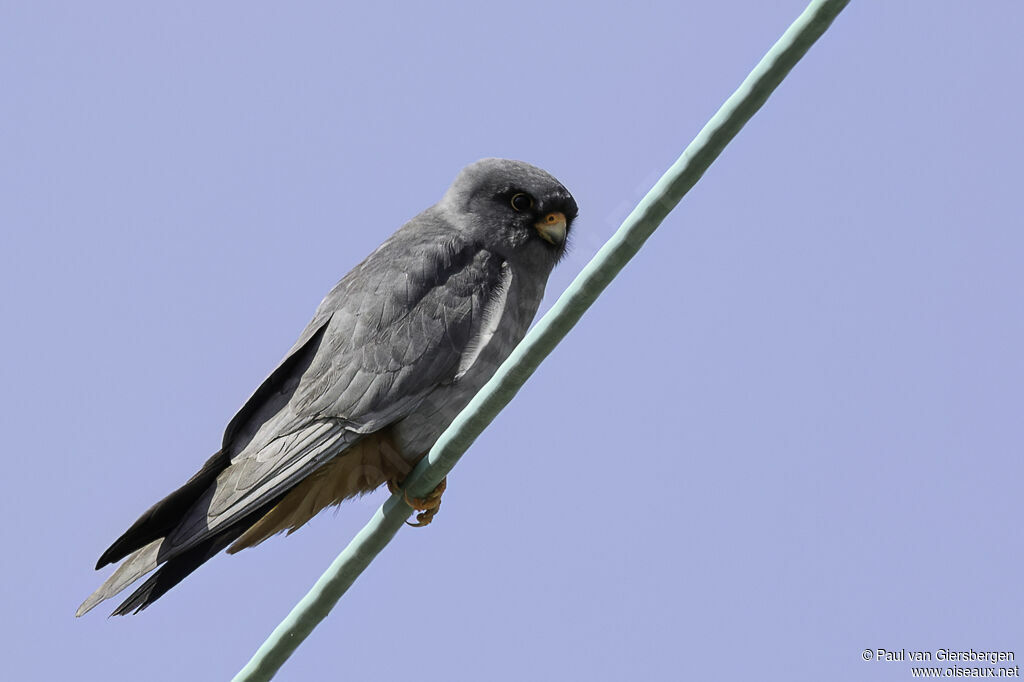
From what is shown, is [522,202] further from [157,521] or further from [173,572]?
[173,572]

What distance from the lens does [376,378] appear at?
5.23m

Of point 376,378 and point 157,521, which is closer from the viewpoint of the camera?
point 157,521

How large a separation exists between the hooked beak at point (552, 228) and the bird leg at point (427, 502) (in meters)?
1.56

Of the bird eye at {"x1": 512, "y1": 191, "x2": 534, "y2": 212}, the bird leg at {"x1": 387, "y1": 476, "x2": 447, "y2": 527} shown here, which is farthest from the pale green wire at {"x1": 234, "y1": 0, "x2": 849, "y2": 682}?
the bird eye at {"x1": 512, "y1": 191, "x2": 534, "y2": 212}

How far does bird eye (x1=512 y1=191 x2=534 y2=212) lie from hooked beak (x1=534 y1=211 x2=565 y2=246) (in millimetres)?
97

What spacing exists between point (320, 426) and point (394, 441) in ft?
1.09

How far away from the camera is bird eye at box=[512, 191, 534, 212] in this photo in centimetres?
598

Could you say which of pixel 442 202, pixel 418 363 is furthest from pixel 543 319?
pixel 442 202

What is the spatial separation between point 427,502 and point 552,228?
1.71 metres

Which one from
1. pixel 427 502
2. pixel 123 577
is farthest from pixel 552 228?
pixel 123 577

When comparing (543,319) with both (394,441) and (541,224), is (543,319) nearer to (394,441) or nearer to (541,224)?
(394,441)

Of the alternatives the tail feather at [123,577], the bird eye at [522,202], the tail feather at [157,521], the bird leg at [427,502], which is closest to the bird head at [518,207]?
the bird eye at [522,202]

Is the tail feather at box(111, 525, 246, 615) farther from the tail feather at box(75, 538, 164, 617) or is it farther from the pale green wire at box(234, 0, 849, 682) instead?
the pale green wire at box(234, 0, 849, 682)

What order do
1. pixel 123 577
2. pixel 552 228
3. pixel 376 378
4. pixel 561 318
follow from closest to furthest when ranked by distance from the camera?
pixel 561 318
pixel 123 577
pixel 376 378
pixel 552 228
